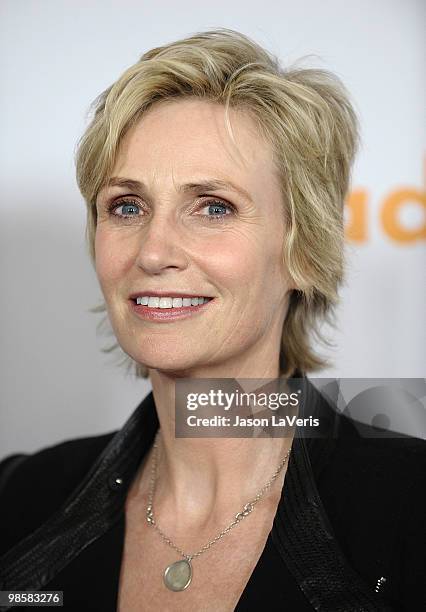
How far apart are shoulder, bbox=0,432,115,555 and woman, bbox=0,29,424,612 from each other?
0.43 feet

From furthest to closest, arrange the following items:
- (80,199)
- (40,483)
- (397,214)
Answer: (80,199) → (397,214) → (40,483)

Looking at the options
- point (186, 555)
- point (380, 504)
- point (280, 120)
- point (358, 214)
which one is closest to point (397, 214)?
point (358, 214)

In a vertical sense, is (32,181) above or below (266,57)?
above

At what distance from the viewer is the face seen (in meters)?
1.32

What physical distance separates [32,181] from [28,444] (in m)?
0.75

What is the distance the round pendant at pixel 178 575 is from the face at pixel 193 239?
1.15 feet

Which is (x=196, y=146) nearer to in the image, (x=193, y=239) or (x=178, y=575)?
(x=193, y=239)

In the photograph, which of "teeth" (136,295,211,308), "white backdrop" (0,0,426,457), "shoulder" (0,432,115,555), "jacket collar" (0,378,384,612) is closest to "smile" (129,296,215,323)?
"teeth" (136,295,211,308)

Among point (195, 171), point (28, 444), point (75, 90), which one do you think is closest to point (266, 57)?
point (195, 171)

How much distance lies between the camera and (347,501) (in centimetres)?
133

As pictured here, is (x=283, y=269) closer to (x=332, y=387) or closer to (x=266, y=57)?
(x=332, y=387)

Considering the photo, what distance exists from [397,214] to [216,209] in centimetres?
74

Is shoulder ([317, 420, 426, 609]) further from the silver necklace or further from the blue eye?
the blue eye

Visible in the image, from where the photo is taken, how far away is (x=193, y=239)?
133 cm
